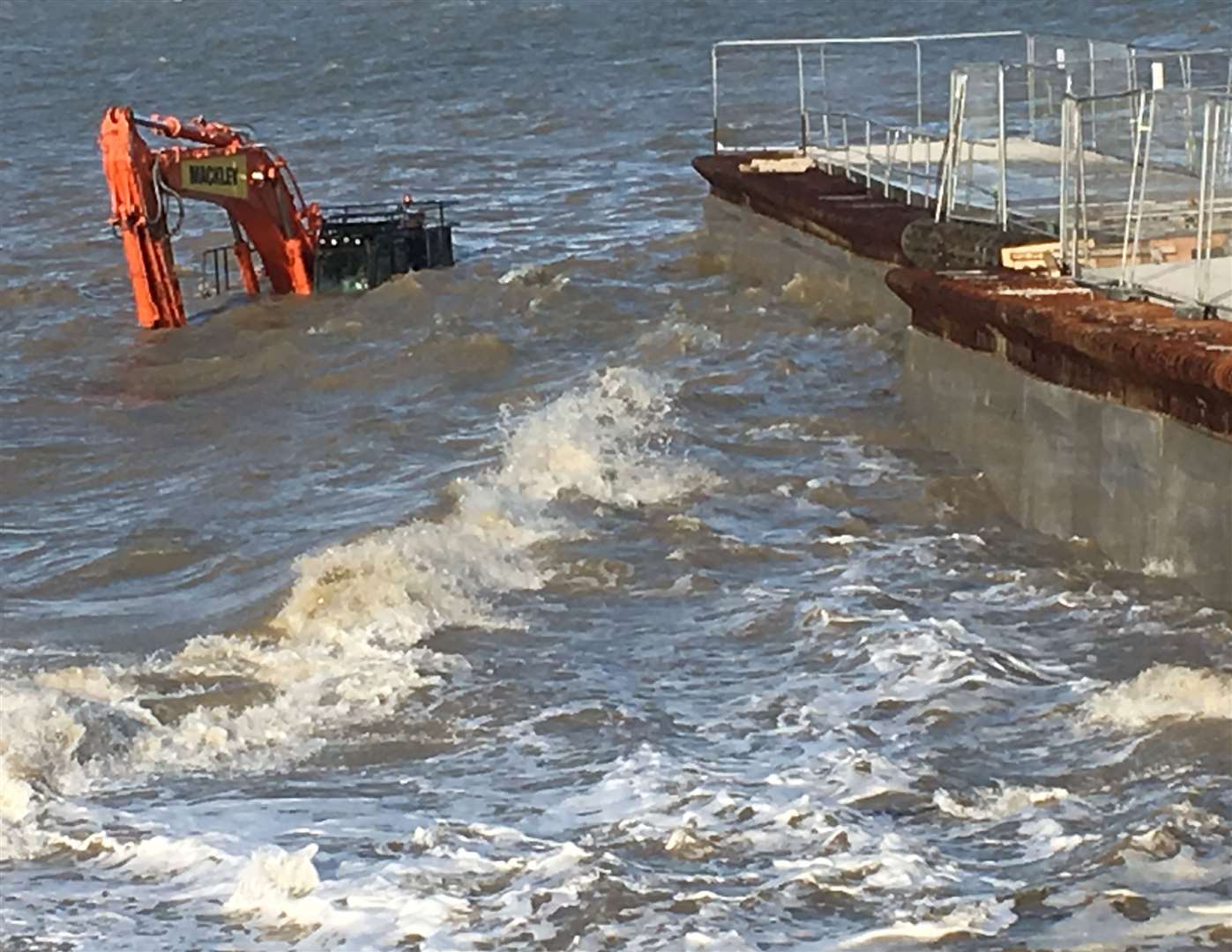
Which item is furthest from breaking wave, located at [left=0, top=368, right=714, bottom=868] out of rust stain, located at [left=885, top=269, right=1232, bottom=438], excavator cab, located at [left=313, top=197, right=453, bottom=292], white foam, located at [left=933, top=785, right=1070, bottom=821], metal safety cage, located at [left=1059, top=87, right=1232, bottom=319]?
excavator cab, located at [left=313, top=197, right=453, bottom=292]

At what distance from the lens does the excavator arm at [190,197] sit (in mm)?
19547

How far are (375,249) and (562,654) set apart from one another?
12.2 metres

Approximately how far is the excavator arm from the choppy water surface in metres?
0.49

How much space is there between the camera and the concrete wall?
989 centimetres

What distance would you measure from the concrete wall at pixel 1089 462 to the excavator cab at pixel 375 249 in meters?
9.54

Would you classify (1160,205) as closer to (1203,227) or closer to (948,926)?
(1203,227)

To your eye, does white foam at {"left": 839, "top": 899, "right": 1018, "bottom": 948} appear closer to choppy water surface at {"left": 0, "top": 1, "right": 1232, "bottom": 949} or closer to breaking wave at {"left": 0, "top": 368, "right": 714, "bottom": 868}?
choppy water surface at {"left": 0, "top": 1, "right": 1232, "bottom": 949}

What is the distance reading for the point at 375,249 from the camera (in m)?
22.0

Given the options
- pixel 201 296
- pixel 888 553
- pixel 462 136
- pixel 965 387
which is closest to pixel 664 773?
pixel 888 553

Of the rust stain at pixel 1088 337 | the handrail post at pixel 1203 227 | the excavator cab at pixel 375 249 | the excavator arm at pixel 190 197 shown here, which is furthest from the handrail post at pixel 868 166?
the handrail post at pixel 1203 227

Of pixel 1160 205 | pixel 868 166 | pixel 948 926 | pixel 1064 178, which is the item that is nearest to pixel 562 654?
pixel 948 926

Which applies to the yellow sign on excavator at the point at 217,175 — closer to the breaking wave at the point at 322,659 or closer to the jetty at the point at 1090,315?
the jetty at the point at 1090,315

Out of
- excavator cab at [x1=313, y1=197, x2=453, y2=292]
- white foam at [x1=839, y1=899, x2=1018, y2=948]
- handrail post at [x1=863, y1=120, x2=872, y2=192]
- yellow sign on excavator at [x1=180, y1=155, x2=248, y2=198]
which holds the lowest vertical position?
white foam at [x1=839, y1=899, x2=1018, y2=948]

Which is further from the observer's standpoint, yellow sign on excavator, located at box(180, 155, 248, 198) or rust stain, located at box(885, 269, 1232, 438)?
yellow sign on excavator, located at box(180, 155, 248, 198)
